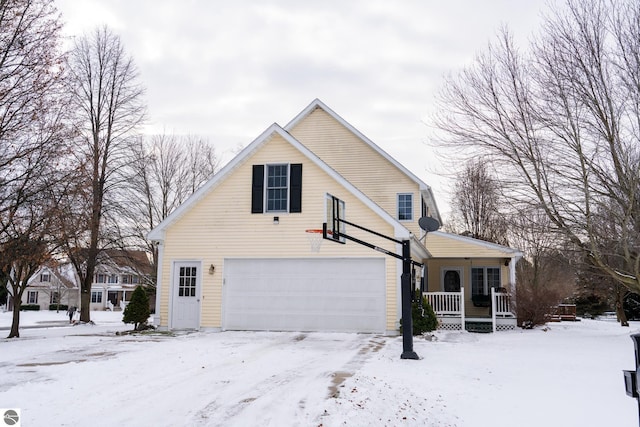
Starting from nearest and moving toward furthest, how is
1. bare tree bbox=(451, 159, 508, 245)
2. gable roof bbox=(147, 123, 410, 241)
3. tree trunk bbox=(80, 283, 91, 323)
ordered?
1. gable roof bbox=(147, 123, 410, 241)
2. tree trunk bbox=(80, 283, 91, 323)
3. bare tree bbox=(451, 159, 508, 245)

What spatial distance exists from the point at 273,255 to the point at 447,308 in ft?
21.1

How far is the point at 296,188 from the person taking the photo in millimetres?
16484

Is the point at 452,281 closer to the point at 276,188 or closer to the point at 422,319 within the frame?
the point at 422,319

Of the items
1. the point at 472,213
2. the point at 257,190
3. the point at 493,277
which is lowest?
the point at 493,277

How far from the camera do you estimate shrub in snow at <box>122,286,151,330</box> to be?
55.3 feet

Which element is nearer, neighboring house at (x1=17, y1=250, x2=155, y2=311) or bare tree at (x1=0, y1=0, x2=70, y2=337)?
bare tree at (x1=0, y1=0, x2=70, y2=337)

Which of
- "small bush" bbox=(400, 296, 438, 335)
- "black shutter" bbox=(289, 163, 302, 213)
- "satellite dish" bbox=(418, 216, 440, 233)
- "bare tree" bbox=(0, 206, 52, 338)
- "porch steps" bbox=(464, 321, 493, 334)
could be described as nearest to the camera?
"satellite dish" bbox=(418, 216, 440, 233)

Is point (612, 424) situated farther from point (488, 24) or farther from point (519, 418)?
point (488, 24)

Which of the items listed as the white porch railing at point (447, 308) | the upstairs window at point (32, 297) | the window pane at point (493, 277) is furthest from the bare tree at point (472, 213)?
the upstairs window at point (32, 297)

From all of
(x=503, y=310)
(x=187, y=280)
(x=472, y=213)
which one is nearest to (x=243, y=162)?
(x=187, y=280)

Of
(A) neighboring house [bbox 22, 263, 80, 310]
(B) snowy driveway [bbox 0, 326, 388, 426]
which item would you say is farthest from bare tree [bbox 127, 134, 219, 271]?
(A) neighboring house [bbox 22, 263, 80, 310]

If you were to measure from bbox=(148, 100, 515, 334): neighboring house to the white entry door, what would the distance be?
0.10 feet

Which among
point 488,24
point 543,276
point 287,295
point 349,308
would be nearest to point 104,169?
point 287,295

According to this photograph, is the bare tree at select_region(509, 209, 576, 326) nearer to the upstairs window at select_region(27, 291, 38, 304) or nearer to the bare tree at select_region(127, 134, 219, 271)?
the bare tree at select_region(127, 134, 219, 271)
